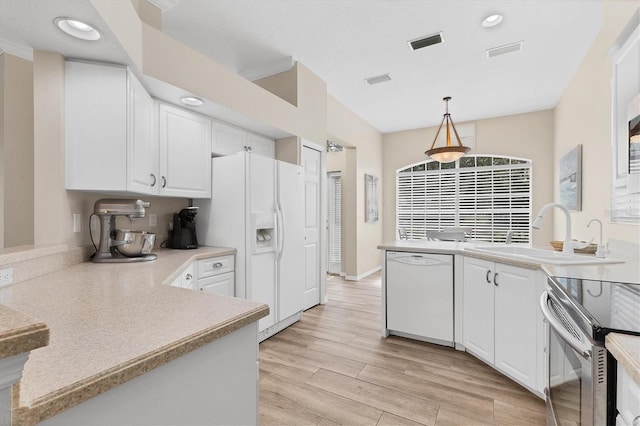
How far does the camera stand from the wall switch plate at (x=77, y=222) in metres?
2.00

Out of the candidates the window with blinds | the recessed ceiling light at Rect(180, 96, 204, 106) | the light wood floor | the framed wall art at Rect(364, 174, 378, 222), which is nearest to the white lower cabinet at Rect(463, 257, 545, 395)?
the light wood floor

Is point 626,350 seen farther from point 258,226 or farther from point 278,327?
point 278,327

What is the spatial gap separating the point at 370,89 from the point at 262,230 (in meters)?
2.70

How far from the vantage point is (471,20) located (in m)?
2.80

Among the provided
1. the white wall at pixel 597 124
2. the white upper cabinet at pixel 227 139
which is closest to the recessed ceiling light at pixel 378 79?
the white upper cabinet at pixel 227 139

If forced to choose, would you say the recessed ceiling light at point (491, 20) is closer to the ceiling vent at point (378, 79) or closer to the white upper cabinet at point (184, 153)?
the ceiling vent at point (378, 79)

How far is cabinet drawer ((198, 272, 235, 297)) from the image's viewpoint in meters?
2.40

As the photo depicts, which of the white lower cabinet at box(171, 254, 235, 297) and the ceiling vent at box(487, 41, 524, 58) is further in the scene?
the ceiling vent at box(487, 41, 524, 58)

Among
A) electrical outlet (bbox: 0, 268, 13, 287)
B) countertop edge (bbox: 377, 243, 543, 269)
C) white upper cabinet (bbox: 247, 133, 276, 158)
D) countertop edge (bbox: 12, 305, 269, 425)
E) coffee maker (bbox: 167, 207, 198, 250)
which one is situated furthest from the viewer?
white upper cabinet (bbox: 247, 133, 276, 158)

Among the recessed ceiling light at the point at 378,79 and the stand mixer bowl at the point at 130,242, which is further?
the recessed ceiling light at the point at 378,79

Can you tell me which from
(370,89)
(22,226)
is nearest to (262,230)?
(22,226)

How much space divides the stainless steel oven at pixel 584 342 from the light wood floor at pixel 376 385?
533 mm

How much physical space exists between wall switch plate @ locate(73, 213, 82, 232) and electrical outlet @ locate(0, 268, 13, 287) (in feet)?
2.25

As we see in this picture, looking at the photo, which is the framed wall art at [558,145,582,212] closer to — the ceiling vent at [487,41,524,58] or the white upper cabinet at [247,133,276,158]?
the ceiling vent at [487,41,524,58]
